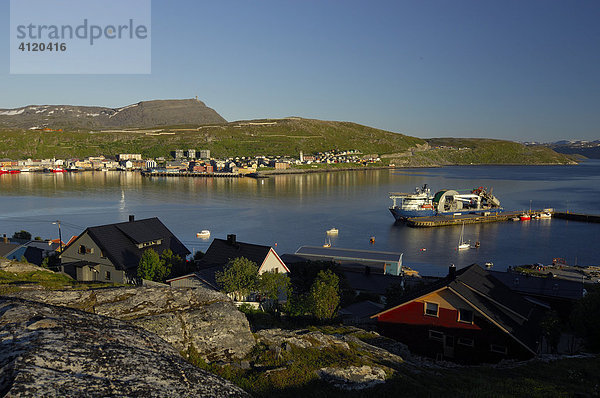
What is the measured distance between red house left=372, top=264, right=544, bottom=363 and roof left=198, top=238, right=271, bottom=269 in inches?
316

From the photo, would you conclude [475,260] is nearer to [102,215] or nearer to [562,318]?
[562,318]

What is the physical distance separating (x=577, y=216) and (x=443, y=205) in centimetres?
1998

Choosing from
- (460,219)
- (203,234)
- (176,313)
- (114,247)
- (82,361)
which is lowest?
(203,234)

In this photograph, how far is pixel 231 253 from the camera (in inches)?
837

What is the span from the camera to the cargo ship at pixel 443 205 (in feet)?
202

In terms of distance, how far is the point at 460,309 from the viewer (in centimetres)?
1290

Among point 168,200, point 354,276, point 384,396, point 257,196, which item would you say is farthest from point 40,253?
point 257,196

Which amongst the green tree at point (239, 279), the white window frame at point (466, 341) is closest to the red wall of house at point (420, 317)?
the white window frame at point (466, 341)

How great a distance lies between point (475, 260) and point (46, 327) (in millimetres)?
40091

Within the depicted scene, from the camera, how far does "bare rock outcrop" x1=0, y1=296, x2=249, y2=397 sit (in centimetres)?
212

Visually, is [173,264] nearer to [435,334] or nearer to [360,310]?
[360,310]

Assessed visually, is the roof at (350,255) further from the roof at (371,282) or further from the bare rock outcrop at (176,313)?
the bare rock outcrop at (176,313)

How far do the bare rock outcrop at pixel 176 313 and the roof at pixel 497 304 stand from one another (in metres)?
9.30

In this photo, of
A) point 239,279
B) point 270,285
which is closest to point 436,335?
point 270,285
